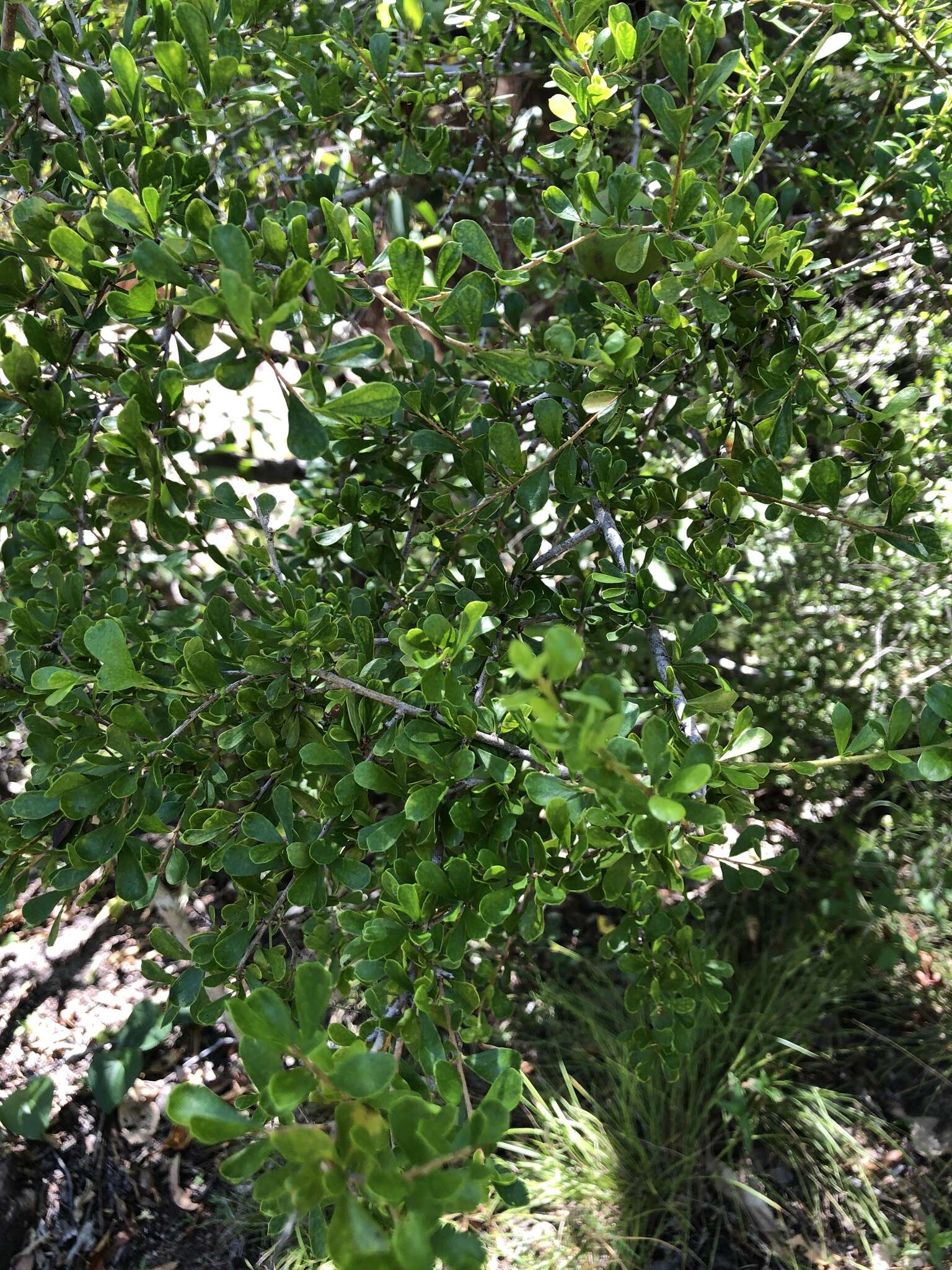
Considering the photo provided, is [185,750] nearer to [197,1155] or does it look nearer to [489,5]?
[489,5]

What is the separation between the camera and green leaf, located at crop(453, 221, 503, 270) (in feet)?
2.55

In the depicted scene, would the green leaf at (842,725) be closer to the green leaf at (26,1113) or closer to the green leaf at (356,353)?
the green leaf at (356,353)

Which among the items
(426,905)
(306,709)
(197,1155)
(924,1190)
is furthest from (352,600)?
(924,1190)

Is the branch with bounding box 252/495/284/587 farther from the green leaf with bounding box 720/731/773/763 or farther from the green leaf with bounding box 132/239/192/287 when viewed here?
the green leaf with bounding box 720/731/773/763

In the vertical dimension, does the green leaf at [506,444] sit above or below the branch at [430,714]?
above

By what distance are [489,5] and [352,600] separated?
886 millimetres

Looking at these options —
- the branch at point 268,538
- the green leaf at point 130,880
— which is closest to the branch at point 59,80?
the branch at point 268,538

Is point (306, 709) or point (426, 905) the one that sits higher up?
point (306, 709)

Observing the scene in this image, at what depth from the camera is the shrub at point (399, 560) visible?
1.90 feet

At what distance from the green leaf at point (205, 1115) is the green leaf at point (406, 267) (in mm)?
632

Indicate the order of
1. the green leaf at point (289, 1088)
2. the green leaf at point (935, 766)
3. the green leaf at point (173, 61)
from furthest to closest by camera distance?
the green leaf at point (173, 61), the green leaf at point (935, 766), the green leaf at point (289, 1088)

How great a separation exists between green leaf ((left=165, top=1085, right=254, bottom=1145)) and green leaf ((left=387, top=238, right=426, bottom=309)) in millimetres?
632

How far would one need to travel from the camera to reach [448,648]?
0.76 metres

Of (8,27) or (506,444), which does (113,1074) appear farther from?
(8,27)
